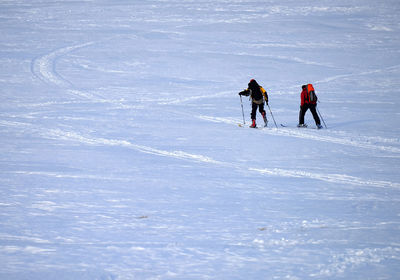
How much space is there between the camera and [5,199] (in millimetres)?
7141

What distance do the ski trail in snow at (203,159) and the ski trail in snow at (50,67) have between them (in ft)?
23.7

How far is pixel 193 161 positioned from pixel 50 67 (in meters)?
13.4

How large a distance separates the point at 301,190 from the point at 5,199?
151 inches

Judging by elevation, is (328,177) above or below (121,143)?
below

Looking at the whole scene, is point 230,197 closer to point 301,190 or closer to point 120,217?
point 301,190

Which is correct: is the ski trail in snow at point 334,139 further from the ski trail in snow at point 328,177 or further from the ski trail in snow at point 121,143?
the ski trail in snow at point 121,143

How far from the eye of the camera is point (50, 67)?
21.7 meters

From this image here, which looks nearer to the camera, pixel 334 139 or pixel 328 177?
pixel 328 177

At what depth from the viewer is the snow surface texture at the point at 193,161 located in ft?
17.7

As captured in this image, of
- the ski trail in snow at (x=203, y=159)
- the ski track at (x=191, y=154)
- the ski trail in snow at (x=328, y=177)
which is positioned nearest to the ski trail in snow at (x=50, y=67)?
the ski track at (x=191, y=154)

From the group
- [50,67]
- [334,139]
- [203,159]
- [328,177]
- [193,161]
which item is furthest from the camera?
[50,67]

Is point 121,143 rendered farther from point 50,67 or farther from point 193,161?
point 50,67

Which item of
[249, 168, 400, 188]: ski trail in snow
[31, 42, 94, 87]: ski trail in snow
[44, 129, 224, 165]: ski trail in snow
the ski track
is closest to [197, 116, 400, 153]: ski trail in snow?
the ski track

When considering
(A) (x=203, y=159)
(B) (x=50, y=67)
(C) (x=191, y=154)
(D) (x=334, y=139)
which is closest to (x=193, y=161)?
(A) (x=203, y=159)
